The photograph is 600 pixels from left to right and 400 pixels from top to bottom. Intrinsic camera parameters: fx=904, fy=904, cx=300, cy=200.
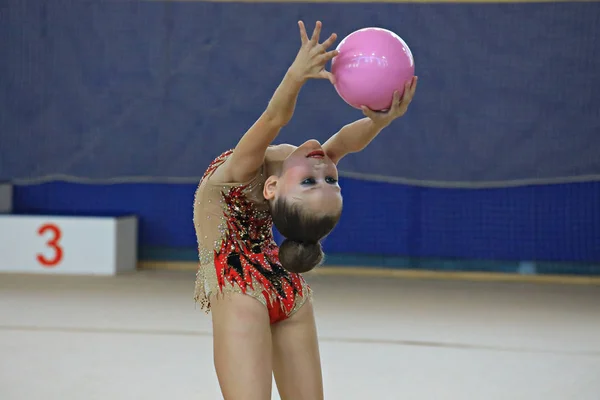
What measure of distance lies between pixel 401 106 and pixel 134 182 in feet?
17.7

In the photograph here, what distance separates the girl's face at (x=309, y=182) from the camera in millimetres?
2602

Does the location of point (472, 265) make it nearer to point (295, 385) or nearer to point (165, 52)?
point (165, 52)

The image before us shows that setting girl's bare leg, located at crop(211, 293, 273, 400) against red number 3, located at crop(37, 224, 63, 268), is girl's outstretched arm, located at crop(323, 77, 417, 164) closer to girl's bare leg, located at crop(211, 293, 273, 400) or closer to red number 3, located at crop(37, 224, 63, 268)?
girl's bare leg, located at crop(211, 293, 273, 400)

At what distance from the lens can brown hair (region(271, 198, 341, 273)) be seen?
2602mm

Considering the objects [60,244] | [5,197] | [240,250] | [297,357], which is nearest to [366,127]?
[240,250]

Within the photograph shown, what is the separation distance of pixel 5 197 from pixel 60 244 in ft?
2.70

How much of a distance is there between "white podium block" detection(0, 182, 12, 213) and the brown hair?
5.63 m

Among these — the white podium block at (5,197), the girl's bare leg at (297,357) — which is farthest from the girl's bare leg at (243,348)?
the white podium block at (5,197)

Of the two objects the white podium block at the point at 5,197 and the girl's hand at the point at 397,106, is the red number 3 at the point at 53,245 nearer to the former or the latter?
the white podium block at the point at 5,197

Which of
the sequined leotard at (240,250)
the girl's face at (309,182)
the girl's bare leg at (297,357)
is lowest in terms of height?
the girl's bare leg at (297,357)

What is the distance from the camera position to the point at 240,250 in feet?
9.12

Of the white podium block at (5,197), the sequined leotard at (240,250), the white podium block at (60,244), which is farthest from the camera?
the white podium block at (5,197)

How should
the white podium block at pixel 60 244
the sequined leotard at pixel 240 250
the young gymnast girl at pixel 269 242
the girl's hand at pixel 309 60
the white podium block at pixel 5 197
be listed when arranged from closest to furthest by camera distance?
the girl's hand at pixel 309 60 < the young gymnast girl at pixel 269 242 < the sequined leotard at pixel 240 250 < the white podium block at pixel 60 244 < the white podium block at pixel 5 197

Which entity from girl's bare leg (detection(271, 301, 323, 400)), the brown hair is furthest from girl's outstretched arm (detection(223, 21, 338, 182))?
girl's bare leg (detection(271, 301, 323, 400))
